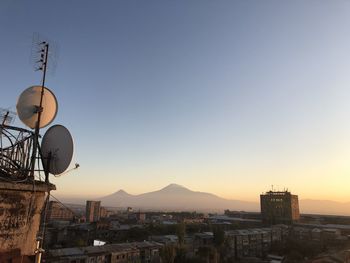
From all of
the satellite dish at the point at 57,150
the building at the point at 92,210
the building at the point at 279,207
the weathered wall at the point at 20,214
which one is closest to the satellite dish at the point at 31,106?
the satellite dish at the point at 57,150

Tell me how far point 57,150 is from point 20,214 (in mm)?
1500

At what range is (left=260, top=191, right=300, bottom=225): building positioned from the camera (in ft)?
247

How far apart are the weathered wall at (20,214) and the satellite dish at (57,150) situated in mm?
649

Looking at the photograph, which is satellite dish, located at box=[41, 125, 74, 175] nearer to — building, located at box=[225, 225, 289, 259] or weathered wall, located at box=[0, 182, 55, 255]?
weathered wall, located at box=[0, 182, 55, 255]

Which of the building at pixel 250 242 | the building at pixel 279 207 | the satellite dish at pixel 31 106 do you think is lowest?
the building at pixel 250 242

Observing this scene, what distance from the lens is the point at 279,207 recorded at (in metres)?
78.8

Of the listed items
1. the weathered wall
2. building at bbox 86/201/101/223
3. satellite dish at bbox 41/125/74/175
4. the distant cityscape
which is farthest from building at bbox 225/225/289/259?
building at bbox 86/201/101/223

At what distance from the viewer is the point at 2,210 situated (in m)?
4.59

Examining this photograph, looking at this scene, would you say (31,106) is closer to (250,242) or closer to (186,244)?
(186,244)

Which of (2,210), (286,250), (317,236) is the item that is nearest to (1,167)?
(2,210)

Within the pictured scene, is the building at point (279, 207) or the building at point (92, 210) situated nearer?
the building at point (279, 207)

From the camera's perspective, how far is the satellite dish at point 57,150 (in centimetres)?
582

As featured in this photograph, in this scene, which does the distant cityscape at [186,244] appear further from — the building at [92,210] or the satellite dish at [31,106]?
the building at [92,210]

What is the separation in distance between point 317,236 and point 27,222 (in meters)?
57.3
